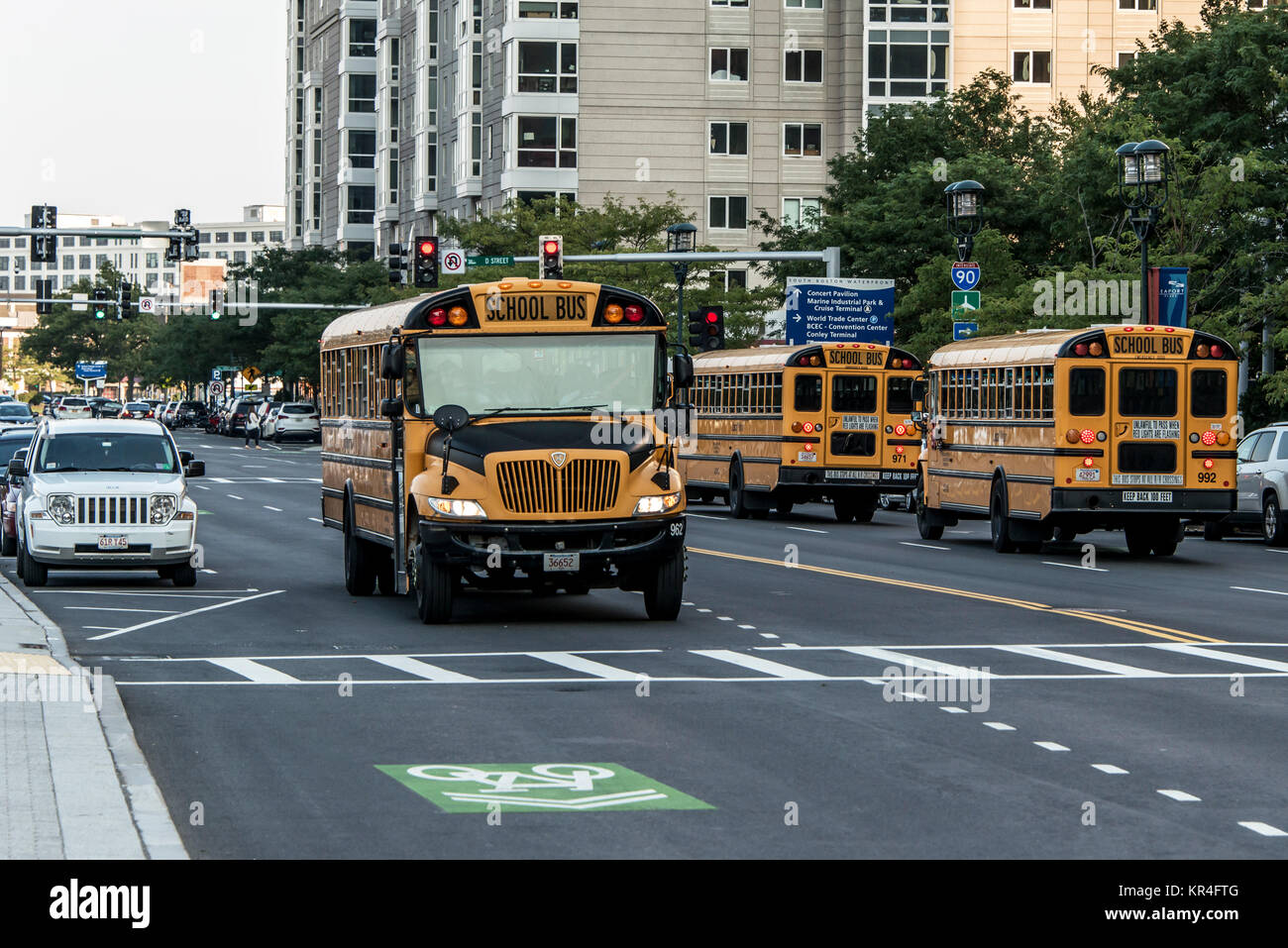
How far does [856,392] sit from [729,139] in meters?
48.5

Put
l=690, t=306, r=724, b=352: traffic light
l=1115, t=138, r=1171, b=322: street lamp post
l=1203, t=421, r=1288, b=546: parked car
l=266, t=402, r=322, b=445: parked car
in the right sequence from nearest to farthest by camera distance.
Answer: l=1203, t=421, r=1288, b=546: parked car < l=1115, t=138, r=1171, b=322: street lamp post < l=690, t=306, r=724, b=352: traffic light < l=266, t=402, r=322, b=445: parked car

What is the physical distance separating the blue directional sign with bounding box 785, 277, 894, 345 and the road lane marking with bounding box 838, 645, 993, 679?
1411 inches

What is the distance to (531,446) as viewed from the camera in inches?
729

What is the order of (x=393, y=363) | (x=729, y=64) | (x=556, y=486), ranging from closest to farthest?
(x=556, y=486)
(x=393, y=363)
(x=729, y=64)

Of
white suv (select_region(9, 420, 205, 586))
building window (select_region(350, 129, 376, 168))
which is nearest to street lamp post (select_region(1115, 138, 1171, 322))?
white suv (select_region(9, 420, 205, 586))

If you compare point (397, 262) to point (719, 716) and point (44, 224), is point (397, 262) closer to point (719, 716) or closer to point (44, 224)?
point (44, 224)

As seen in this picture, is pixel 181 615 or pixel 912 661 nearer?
pixel 912 661

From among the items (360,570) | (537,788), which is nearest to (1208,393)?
(360,570)

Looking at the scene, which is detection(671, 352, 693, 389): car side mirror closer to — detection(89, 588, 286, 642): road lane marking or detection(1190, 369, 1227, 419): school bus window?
detection(89, 588, 286, 642): road lane marking

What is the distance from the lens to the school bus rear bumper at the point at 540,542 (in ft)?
60.0

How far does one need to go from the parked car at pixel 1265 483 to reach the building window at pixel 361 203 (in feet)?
287

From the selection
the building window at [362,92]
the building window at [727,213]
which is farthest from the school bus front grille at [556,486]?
the building window at [362,92]

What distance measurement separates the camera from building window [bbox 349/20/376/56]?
117438 millimetres

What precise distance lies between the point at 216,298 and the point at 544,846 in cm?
7740
